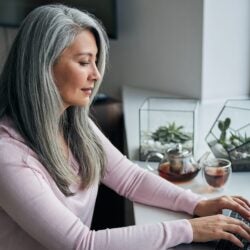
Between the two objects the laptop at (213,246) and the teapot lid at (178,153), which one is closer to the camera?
the laptop at (213,246)

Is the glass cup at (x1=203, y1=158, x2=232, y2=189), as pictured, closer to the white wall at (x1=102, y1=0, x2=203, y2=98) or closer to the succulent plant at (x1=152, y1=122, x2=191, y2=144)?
the succulent plant at (x1=152, y1=122, x2=191, y2=144)

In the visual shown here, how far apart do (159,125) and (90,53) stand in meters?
0.62

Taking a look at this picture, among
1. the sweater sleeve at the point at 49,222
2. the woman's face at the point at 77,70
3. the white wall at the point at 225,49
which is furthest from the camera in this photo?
the white wall at the point at 225,49

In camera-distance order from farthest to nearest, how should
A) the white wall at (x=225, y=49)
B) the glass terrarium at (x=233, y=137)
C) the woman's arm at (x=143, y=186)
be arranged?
the white wall at (x=225, y=49) < the glass terrarium at (x=233, y=137) < the woman's arm at (x=143, y=186)

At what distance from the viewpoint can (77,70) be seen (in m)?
1.00

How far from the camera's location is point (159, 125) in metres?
1.58

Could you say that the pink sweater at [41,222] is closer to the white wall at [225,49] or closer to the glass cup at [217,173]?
the glass cup at [217,173]

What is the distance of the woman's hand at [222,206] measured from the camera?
1.02m

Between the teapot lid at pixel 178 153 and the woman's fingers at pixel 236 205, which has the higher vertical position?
the teapot lid at pixel 178 153

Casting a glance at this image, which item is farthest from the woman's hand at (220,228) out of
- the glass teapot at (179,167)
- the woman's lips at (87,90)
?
the woman's lips at (87,90)

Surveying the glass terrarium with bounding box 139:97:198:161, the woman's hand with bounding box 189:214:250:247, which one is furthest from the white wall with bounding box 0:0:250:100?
the woman's hand with bounding box 189:214:250:247

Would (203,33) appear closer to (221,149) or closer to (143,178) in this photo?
(221,149)

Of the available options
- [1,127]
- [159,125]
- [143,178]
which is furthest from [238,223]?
[159,125]

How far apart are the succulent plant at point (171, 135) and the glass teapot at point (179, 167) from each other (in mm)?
203
